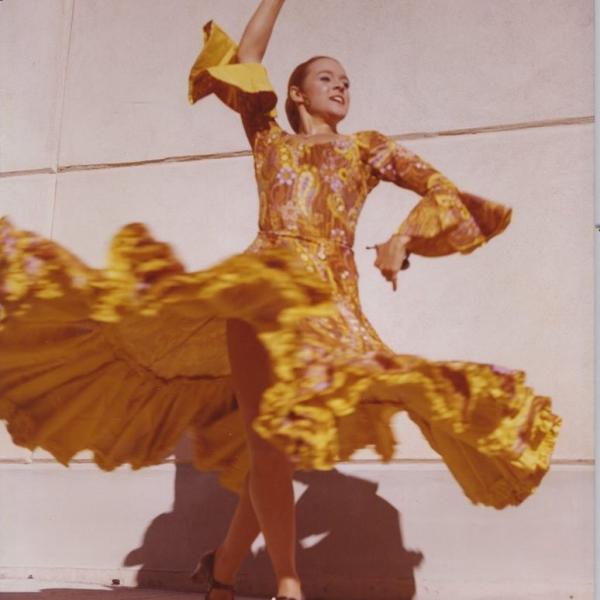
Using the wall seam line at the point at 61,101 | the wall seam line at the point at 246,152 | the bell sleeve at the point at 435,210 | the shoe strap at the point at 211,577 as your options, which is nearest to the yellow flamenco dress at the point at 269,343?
the bell sleeve at the point at 435,210

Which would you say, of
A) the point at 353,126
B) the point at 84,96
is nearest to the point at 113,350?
the point at 353,126

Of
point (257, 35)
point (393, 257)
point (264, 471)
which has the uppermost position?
point (257, 35)

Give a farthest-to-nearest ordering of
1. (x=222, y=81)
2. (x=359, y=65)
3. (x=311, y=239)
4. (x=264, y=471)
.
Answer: (x=359, y=65), (x=222, y=81), (x=311, y=239), (x=264, y=471)

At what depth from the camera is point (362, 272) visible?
366cm

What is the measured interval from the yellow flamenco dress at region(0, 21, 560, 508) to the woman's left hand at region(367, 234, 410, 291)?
38 mm

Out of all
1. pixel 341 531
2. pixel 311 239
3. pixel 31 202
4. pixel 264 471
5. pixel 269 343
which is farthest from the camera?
pixel 31 202

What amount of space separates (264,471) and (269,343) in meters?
0.47

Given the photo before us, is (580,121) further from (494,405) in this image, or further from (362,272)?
(494,405)

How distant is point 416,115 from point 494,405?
1.67 m

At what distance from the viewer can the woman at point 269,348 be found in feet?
7.22

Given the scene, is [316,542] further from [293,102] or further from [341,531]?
[293,102]

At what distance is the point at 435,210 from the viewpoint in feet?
8.65

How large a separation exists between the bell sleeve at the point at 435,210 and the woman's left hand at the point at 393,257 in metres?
0.03

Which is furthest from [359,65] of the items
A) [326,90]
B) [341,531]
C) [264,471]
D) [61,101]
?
[264,471]
